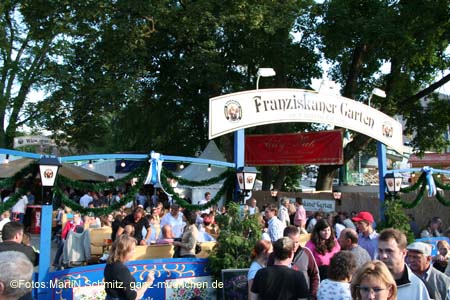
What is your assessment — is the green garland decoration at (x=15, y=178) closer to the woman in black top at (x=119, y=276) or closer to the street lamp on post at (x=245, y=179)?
the woman in black top at (x=119, y=276)

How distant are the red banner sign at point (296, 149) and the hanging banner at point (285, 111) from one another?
125 inches

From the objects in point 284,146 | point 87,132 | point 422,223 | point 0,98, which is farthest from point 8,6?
point 422,223

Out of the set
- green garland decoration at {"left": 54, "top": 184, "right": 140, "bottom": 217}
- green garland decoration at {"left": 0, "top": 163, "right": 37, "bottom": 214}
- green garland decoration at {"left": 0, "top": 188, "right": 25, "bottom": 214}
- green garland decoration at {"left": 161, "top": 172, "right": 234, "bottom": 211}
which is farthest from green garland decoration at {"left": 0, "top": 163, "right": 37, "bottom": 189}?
green garland decoration at {"left": 161, "top": 172, "right": 234, "bottom": 211}

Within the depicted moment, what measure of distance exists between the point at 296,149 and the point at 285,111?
6522mm

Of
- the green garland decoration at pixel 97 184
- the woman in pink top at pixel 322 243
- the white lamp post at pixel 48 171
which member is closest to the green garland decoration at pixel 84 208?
the green garland decoration at pixel 97 184

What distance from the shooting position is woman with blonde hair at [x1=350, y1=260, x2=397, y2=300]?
2979mm

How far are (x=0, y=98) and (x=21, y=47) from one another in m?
3.60

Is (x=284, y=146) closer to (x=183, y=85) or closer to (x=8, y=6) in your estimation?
(x=183, y=85)

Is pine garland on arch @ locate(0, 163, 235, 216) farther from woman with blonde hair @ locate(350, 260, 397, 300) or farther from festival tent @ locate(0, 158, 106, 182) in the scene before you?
festival tent @ locate(0, 158, 106, 182)

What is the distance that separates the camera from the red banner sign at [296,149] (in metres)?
15.8

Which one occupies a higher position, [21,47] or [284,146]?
[21,47]

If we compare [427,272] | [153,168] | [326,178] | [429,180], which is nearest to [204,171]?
[326,178]

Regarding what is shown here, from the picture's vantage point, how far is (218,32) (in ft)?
64.8

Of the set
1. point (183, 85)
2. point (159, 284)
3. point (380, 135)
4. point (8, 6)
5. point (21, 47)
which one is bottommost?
point (159, 284)
